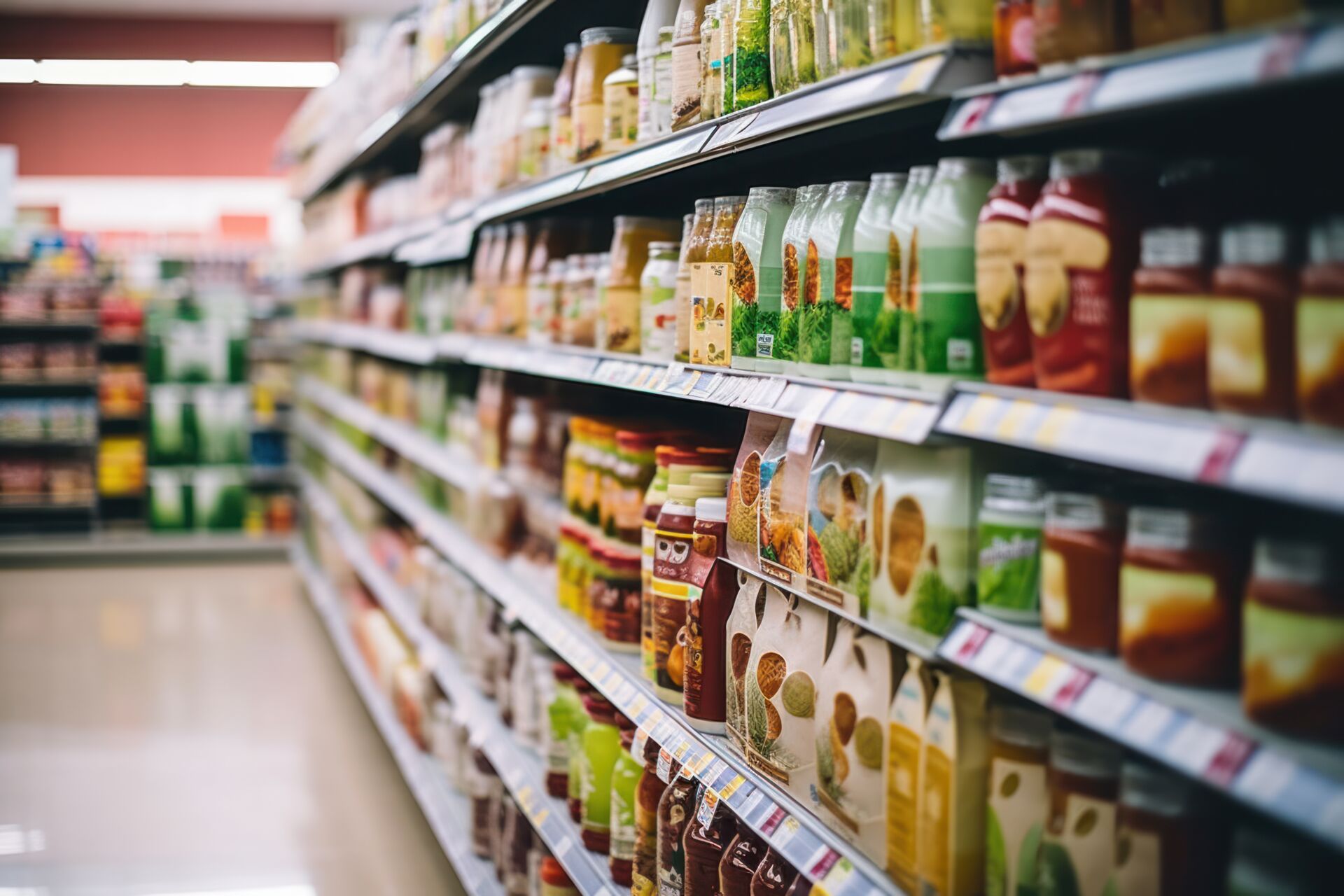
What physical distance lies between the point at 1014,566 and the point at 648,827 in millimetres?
1080

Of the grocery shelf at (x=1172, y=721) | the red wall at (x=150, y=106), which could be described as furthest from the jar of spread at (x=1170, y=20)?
the red wall at (x=150, y=106)

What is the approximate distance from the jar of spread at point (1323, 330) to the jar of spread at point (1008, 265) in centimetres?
32

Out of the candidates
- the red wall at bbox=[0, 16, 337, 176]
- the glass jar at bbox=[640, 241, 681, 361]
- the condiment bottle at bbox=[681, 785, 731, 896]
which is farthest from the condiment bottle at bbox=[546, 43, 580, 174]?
the red wall at bbox=[0, 16, 337, 176]

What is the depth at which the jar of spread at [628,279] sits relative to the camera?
2.48 metres

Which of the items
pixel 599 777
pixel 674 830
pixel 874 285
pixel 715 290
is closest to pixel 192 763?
pixel 599 777

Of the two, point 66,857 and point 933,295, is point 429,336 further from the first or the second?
point 933,295

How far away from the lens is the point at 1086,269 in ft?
3.95

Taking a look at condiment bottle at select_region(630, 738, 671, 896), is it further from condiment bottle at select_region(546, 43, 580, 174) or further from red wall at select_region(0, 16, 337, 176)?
red wall at select_region(0, 16, 337, 176)

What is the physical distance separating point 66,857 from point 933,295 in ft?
10.7

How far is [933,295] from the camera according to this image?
139 cm

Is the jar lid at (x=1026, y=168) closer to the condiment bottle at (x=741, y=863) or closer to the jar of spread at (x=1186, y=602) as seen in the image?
the jar of spread at (x=1186, y=602)

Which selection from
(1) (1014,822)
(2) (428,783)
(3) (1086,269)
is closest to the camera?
(3) (1086,269)

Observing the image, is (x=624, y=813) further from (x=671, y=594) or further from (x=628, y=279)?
(x=628, y=279)

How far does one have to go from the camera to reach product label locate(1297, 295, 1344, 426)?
3.11ft
